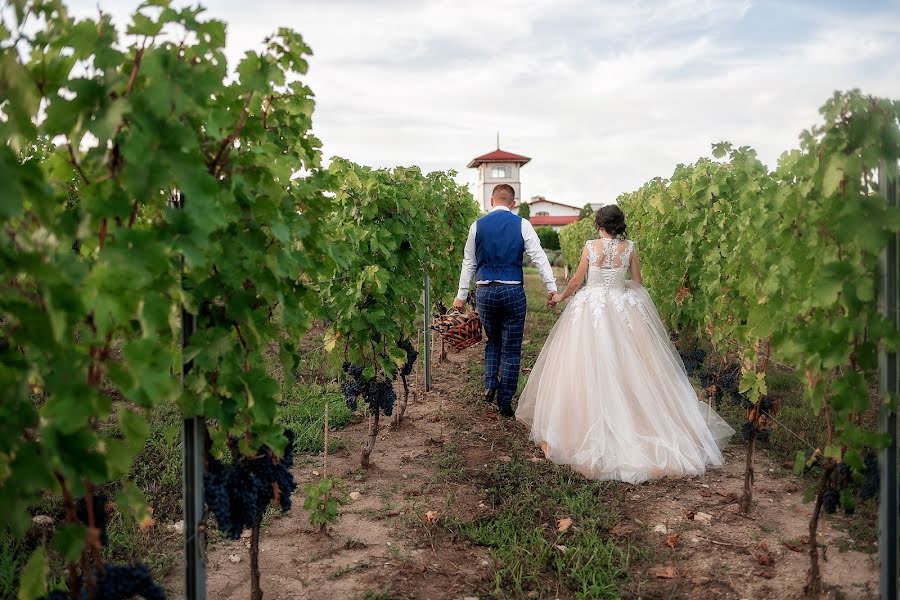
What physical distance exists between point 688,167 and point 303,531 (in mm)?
5215

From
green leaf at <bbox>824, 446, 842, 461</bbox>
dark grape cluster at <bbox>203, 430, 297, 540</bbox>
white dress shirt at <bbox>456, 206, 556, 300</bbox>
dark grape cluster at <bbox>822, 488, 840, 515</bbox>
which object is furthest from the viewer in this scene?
white dress shirt at <bbox>456, 206, 556, 300</bbox>

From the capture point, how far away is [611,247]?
571 centimetres

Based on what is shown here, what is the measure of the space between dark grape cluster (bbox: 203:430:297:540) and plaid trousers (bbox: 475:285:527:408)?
3.44m

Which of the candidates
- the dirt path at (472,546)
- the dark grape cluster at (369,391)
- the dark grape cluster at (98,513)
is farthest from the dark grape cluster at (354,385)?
the dark grape cluster at (98,513)

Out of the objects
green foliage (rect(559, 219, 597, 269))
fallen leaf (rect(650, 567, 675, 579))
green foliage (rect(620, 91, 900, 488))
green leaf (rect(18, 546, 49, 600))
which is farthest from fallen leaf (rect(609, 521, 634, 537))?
green foliage (rect(559, 219, 597, 269))

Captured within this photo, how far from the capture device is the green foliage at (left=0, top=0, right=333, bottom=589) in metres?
1.75

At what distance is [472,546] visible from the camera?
12.8 feet

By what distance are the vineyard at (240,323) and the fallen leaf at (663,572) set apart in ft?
0.22

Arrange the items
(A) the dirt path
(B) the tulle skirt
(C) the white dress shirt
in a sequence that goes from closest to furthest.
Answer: (A) the dirt path < (B) the tulle skirt < (C) the white dress shirt

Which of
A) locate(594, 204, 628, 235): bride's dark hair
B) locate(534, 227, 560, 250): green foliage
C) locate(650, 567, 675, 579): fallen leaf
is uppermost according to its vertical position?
locate(534, 227, 560, 250): green foliage

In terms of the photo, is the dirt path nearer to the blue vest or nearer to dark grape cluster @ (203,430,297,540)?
dark grape cluster @ (203,430,297,540)

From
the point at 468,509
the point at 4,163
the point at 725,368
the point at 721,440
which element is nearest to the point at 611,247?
the point at 725,368

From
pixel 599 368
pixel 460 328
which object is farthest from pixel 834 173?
pixel 460 328

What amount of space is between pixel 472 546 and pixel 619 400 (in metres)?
1.85
